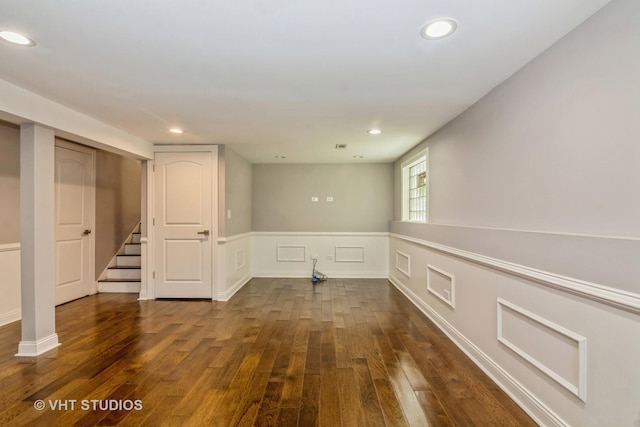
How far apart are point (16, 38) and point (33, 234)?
1668mm

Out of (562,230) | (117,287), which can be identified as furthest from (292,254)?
(562,230)

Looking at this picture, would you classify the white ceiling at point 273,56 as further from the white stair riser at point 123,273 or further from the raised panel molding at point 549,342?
the white stair riser at point 123,273

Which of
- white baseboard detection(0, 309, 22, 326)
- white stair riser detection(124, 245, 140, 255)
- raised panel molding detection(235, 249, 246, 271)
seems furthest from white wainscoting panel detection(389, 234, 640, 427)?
white stair riser detection(124, 245, 140, 255)

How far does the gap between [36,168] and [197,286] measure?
2378mm

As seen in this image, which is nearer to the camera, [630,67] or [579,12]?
[630,67]

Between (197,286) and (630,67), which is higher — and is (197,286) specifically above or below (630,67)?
below

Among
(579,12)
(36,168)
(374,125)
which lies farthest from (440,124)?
(36,168)

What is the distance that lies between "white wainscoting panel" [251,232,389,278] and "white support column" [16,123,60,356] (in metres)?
3.42

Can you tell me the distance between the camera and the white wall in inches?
51.7

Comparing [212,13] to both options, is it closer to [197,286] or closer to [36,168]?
[36,168]

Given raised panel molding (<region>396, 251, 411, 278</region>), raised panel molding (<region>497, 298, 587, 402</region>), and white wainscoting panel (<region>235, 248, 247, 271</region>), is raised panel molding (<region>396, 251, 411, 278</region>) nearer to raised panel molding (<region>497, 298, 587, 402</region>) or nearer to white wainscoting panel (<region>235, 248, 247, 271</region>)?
raised panel molding (<region>497, 298, 587, 402</region>)

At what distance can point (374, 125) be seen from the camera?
10.8 ft

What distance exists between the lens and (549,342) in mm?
1700

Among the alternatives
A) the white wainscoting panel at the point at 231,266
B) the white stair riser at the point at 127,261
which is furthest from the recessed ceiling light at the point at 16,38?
the white stair riser at the point at 127,261
